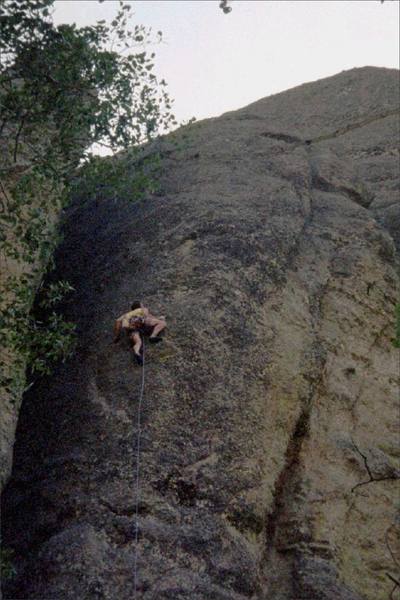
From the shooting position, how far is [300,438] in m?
10.9

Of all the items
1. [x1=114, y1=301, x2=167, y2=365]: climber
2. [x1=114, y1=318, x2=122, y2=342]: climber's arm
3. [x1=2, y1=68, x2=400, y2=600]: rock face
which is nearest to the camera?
[x1=2, y1=68, x2=400, y2=600]: rock face

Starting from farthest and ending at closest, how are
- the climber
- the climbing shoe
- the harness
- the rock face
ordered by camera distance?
the harness
the climber
the climbing shoe
the rock face

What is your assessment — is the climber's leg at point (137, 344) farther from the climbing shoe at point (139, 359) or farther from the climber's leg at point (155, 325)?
the climber's leg at point (155, 325)

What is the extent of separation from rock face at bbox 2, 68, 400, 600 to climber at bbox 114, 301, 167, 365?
19 cm

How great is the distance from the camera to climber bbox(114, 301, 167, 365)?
1094 cm

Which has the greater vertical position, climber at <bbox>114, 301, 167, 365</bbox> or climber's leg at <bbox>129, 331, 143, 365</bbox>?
climber at <bbox>114, 301, 167, 365</bbox>

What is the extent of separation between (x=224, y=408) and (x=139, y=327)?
1.70 m

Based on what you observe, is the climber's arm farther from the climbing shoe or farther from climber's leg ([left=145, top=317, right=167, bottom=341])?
the climbing shoe

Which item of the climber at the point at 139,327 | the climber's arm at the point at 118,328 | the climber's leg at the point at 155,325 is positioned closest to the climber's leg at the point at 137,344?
the climber at the point at 139,327

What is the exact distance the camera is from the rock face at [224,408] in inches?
356

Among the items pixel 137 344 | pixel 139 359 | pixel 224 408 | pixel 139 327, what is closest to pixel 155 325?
pixel 139 327

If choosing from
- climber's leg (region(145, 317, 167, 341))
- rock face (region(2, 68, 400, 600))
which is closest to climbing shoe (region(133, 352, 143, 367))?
rock face (region(2, 68, 400, 600))

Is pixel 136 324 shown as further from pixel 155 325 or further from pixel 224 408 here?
pixel 224 408

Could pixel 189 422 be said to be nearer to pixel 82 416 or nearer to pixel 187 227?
pixel 82 416
